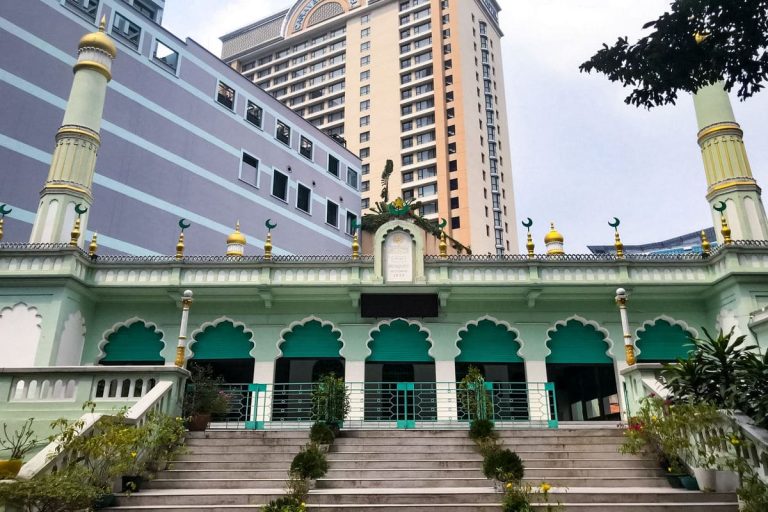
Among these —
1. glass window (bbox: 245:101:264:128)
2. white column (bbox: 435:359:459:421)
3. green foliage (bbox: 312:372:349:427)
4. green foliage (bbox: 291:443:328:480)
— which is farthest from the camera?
glass window (bbox: 245:101:264:128)

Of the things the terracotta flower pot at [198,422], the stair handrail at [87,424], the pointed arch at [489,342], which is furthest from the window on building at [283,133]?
Result: the stair handrail at [87,424]

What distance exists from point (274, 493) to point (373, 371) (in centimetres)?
1031

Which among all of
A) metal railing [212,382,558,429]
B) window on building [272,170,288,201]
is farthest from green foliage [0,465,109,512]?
window on building [272,170,288,201]

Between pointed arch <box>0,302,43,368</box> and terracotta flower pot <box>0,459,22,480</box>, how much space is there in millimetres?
8491

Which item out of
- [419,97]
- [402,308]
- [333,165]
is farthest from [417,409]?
[419,97]

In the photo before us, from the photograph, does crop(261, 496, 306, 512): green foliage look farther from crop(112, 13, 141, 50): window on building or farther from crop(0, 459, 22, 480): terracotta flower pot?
crop(112, 13, 141, 50): window on building

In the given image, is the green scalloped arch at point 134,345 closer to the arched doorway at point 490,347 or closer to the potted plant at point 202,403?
the potted plant at point 202,403

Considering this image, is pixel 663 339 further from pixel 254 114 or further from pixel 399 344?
pixel 254 114

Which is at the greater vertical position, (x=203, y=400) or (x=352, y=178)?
(x=352, y=178)

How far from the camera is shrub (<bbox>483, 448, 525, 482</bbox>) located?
356 inches

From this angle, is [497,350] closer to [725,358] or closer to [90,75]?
[725,358]

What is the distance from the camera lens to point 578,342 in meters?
16.9

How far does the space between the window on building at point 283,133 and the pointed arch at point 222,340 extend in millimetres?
19082

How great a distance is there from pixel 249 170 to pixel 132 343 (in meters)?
16.5
